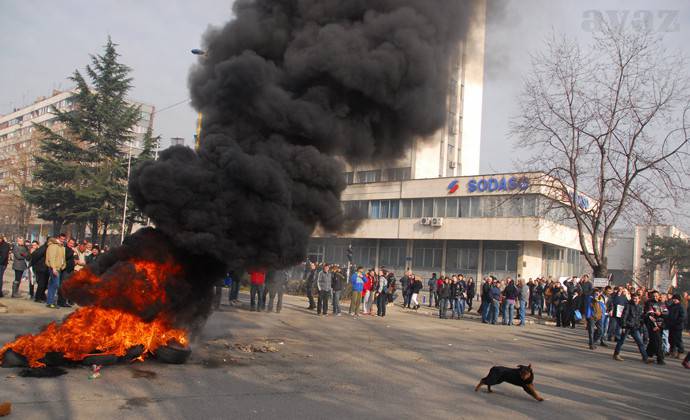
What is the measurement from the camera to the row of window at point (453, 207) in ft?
104

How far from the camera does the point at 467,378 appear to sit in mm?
8297

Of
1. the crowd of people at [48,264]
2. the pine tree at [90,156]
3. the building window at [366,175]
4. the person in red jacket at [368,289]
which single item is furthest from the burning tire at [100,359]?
the pine tree at [90,156]

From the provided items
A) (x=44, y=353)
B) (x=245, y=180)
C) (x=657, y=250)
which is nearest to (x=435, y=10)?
(x=245, y=180)

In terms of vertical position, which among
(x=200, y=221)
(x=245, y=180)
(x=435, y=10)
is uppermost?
(x=435, y=10)

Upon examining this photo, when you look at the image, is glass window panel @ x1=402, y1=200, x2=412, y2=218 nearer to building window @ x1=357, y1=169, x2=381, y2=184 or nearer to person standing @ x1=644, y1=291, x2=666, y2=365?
building window @ x1=357, y1=169, x2=381, y2=184

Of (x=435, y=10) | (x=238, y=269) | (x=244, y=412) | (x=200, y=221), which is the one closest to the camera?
(x=244, y=412)

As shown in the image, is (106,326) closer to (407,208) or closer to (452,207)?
(452,207)

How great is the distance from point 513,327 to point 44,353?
15073 mm

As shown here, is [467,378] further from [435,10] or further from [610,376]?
[435,10]

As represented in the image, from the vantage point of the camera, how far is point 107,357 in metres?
6.94

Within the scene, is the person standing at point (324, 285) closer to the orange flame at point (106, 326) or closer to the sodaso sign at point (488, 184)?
the orange flame at point (106, 326)

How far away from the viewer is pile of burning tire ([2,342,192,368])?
6.60 metres

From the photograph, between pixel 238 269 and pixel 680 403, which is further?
pixel 238 269

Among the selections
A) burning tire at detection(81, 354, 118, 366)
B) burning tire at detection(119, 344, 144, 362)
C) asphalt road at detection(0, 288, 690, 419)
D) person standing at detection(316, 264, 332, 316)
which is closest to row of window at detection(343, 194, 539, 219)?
person standing at detection(316, 264, 332, 316)
